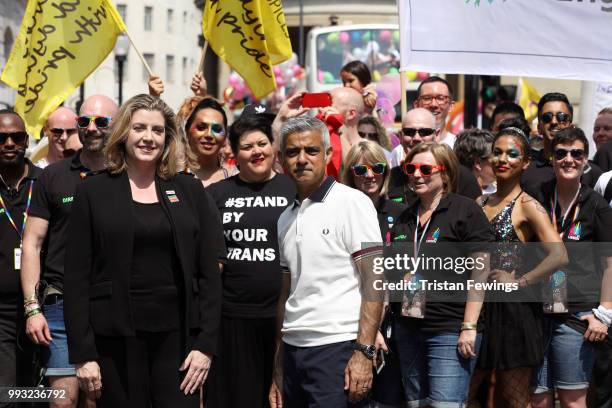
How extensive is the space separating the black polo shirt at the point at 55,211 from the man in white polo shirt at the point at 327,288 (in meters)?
1.43

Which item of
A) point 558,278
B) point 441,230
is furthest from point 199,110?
point 558,278

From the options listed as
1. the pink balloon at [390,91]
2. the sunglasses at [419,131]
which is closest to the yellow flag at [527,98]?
the pink balloon at [390,91]

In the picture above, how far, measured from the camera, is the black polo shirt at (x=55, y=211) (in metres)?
6.33

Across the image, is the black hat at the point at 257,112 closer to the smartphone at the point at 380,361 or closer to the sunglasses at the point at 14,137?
the sunglasses at the point at 14,137

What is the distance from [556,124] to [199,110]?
2611 mm

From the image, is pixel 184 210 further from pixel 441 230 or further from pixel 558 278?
pixel 558 278

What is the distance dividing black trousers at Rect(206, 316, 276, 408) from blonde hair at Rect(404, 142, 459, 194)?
4.14 feet

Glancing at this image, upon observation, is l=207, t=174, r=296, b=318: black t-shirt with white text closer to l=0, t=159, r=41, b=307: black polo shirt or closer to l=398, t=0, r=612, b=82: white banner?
l=0, t=159, r=41, b=307: black polo shirt

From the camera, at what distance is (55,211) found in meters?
6.36

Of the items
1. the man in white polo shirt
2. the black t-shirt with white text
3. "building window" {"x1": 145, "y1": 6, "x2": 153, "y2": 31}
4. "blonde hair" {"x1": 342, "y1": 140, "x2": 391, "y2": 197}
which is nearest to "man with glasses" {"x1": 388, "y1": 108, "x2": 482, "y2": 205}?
"blonde hair" {"x1": 342, "y1": 140, "x2": 391, "y2": 197}

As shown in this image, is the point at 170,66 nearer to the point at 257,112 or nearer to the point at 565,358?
the point at 257,112

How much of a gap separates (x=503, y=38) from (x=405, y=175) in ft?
5.15

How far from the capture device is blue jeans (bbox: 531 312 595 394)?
652 centimetres

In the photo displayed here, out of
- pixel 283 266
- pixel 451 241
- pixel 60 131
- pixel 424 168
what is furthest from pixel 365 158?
pixel 60 131
